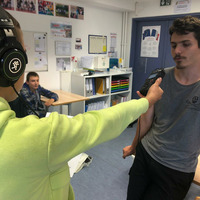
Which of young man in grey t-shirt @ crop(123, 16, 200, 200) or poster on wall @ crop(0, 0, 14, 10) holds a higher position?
poster on wall @ crop(0, 0, 14, 10)

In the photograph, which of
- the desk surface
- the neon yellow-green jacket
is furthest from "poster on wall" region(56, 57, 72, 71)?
the neon yellow-green jacket

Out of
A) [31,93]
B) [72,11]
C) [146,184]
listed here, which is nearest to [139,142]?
[146,184]

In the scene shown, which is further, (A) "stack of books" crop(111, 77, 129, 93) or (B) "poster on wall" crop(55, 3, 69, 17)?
(A) "stack of books" crop(111, 77, 129, 93)

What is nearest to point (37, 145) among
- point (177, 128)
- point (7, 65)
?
point (7, 65)

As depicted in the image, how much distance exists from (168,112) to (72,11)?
3.10 meters

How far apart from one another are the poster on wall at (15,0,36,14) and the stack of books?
78.0 inches

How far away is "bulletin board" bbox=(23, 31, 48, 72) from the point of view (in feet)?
10.4

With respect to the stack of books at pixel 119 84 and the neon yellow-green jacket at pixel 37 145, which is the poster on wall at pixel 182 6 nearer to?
the stack of books at pixel 119 84

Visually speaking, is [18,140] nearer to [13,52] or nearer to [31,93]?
[13,52]

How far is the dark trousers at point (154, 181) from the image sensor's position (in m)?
1.15

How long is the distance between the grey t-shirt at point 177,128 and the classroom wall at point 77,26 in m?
2.68

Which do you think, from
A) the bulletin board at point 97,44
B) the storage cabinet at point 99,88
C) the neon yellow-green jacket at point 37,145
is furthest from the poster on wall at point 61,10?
the neon yellow-green jacket at point 37,145

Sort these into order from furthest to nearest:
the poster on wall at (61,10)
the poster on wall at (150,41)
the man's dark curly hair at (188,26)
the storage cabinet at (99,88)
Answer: the poster on wall at (150,41)
the storage cabinet at (99,88)
the poster on wall at (61,10)
the man's dark curly hair at (188,26)

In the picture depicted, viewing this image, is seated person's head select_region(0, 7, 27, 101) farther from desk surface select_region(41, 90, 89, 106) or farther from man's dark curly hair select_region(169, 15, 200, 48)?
desk surface select_region(41, 90, 89, 106)
